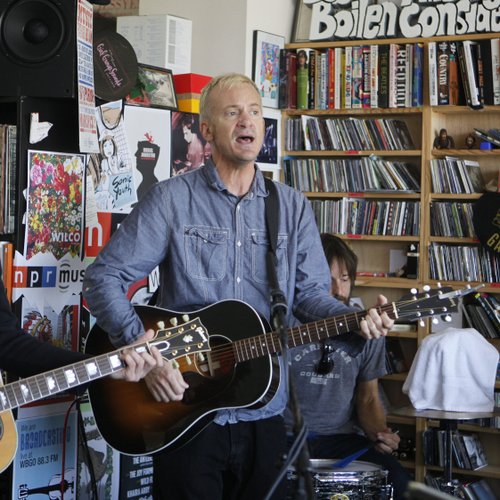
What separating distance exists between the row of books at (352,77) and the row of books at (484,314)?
1.10 metres

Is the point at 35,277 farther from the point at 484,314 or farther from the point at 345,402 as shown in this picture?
the point at 484,314

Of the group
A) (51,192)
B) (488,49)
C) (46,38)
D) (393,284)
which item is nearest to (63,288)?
(51,192)

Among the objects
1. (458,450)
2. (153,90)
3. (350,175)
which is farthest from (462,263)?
A: (153,90)

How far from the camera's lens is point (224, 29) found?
5.09m

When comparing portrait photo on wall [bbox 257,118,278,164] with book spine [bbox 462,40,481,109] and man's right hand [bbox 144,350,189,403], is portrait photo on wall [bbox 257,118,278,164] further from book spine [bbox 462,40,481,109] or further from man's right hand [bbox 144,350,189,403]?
man's right hand [bbox 144,350,189,403]

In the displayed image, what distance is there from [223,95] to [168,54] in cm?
197

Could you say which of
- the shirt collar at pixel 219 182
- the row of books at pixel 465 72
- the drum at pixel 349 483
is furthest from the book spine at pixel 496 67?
the shirt collar at pixel 219 182

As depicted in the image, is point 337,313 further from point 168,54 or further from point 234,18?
point 234,18

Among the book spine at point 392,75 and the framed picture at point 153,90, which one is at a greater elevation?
the book spine at point 392,75

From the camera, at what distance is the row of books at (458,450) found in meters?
4.68

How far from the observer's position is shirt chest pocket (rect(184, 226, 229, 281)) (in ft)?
8.18

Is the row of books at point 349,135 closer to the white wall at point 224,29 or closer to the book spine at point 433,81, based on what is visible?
the book spine at point 433,81

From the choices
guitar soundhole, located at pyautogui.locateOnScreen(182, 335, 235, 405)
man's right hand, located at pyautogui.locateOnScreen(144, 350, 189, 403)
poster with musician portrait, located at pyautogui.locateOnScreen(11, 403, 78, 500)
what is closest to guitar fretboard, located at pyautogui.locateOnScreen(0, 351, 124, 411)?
man's right hand, located at pyautogui.locateOnScreen(144, 350, 189, 403)

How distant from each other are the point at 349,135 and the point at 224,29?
3.00 ft
